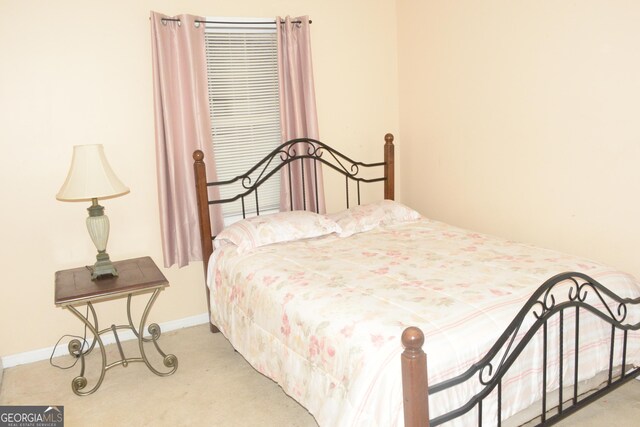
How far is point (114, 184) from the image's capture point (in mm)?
2900

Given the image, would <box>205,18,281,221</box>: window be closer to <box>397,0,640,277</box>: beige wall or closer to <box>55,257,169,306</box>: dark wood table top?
Answer: <box>55,257,169,306</box>: dark wood table top

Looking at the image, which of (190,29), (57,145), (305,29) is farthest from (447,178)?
(57,145)

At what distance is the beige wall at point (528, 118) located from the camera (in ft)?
9.02

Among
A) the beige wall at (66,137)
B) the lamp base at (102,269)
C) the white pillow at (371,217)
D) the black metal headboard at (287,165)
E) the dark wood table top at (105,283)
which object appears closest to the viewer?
the dark wood table top at (105,283)

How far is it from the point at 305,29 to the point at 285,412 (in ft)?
8.33

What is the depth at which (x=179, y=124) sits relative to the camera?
11.3 feet

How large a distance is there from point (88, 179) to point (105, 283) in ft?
1.85

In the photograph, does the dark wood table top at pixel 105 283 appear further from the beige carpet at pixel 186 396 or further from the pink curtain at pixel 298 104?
the pink curtain at pixel 298 104

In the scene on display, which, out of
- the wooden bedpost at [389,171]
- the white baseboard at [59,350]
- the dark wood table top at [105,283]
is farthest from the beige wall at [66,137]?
the wooden bedpost at [389,171]

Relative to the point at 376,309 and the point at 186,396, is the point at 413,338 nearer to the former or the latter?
the point at 376,309

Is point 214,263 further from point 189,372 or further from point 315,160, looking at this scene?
point 315,160

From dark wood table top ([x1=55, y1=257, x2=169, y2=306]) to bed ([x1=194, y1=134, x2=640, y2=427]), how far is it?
415 millimetres

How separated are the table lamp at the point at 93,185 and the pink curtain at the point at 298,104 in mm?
1280

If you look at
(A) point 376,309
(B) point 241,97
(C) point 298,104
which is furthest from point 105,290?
(C) point 298,104
